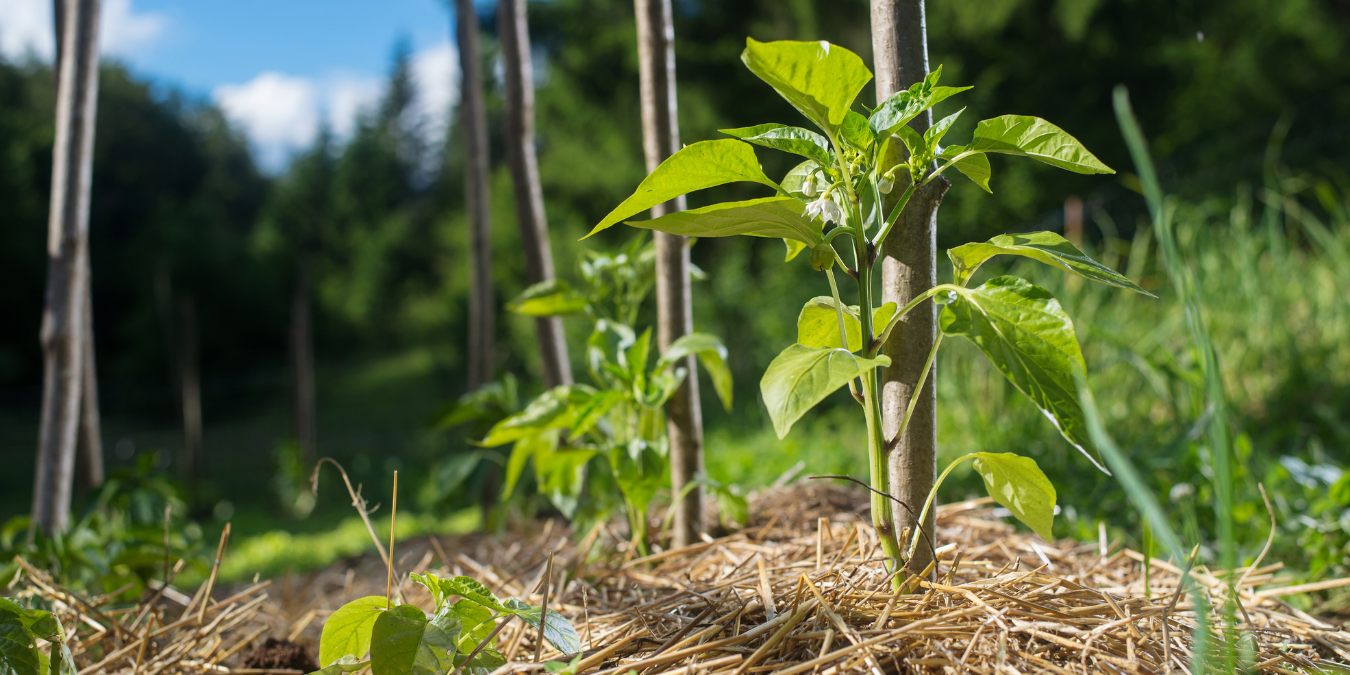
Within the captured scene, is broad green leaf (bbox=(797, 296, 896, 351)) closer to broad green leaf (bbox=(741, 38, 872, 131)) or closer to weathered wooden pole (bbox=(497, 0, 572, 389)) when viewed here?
broad green leaf (bbox=(741, 38, 872, 131))

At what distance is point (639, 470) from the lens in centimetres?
106

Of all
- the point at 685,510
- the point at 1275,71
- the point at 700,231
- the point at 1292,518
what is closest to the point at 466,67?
the point at 685,510

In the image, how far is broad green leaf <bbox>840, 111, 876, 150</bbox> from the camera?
75cm

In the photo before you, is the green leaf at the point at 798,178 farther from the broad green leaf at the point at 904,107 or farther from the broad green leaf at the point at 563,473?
the broad green leaf at the point at 563,473

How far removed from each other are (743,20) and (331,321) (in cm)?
1134

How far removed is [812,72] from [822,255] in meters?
0.17

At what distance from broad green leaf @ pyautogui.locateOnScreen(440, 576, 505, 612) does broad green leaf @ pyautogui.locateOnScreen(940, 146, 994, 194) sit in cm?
65

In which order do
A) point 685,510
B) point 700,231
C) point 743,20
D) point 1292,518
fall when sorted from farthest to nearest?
point 743,20 → point 1292,518 → point 685,510 → point 700,231

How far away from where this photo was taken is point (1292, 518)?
1.44 metres

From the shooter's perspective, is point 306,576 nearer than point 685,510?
No

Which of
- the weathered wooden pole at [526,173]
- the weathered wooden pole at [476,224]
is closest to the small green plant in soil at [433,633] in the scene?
the weathered wooden pole at [526,173]

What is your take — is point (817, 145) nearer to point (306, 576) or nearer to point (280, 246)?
point (306, 576)

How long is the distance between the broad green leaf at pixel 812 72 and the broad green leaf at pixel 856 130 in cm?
4

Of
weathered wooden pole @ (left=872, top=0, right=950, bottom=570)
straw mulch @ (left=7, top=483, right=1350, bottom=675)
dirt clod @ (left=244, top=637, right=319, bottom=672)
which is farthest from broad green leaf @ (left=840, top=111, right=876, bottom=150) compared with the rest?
dirt clod @ (left=244, top=637, right=319, bottom=672)
